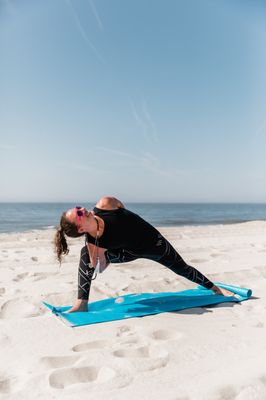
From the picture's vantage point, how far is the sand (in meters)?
1.90

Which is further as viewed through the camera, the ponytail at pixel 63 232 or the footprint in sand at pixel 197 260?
the footprint in sand at pixel 197 260

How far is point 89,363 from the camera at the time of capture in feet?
7.22

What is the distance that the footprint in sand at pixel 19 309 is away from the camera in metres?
3.17

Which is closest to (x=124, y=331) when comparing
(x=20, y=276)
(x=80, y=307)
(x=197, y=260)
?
(x=80, y=307)

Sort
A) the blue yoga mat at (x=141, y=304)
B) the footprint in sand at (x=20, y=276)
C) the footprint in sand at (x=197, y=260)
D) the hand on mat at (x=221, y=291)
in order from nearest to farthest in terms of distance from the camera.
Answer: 1. the blue yoga mat at (x=141, y=304)
2. the hand on mat at (x=221, y=291)
3. the footprint in sand at (x=20, y=276)
4. the footprint in sand at (x=197, y=260)

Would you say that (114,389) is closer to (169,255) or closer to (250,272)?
(169,255)

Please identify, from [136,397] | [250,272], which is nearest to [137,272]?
[250,272]

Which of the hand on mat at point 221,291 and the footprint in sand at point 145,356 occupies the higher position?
the hand on mat at point 221,291

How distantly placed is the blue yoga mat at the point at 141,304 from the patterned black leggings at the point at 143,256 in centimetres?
18

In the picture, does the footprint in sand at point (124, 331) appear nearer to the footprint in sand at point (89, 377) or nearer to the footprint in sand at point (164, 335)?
the footprint in sand at point (164, 335)

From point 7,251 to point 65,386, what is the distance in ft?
17.4

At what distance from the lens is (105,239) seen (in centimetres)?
327

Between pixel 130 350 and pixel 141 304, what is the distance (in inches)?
43.9

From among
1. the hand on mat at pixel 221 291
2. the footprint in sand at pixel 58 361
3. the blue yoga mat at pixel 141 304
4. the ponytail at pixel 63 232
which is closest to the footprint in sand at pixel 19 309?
the blue yoga mat at pixel 141 304
